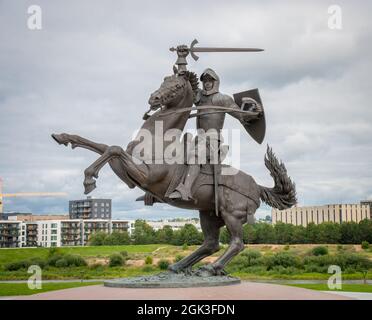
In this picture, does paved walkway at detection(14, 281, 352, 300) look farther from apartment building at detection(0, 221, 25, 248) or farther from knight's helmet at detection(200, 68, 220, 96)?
apartment building at detection(0, 221, 25, 248)

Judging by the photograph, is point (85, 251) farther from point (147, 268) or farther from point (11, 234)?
point (11, 234)

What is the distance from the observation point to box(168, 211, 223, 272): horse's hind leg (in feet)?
34.3

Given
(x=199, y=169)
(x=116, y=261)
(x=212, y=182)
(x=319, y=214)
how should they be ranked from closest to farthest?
(x=199, y=169) < (x=212, y=182) < (x=116, y=261) < (x=319, y=214)

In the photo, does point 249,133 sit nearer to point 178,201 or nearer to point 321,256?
point 178,201

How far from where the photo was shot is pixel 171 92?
32.8ft

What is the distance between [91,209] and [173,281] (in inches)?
3480

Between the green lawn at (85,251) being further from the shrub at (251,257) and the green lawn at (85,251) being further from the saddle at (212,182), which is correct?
the saddle at (212,182)

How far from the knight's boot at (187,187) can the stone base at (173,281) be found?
1.36 meters

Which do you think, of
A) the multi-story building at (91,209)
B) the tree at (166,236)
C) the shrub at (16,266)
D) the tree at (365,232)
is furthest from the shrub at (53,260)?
the multi-story building at (91,209)

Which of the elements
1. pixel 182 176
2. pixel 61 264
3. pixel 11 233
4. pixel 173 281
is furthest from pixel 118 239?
pixel 11 233

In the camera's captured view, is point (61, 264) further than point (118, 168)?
Yes

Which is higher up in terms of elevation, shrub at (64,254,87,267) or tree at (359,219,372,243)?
tree at (359,219,372,243)

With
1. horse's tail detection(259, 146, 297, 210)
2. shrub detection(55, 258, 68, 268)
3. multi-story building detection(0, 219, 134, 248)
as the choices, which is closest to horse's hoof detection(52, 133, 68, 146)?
horse's tail detection(259, 146, 297, 210)
